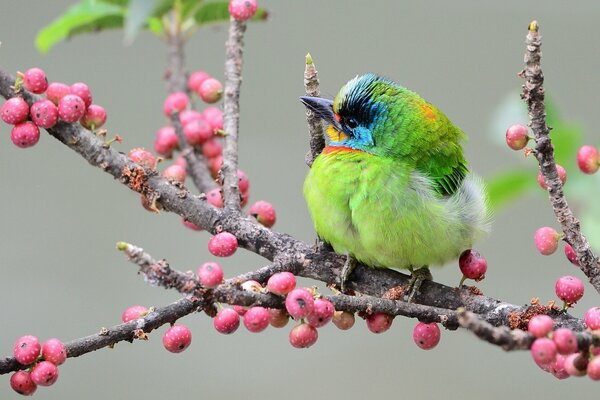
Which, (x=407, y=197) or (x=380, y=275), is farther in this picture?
(x=407, y=197)

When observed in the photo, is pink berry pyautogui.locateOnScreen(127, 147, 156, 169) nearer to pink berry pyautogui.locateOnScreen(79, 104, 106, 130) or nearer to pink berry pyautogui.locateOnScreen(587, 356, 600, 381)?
pink berry pyautogui.locateOnScreen(79, 104, 106, 130)

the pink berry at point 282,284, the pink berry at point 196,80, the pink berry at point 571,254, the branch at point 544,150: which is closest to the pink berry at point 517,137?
the branch at point 544,150

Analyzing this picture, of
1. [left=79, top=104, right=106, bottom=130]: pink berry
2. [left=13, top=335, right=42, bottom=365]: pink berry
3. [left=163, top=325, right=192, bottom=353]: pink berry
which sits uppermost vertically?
[left=79, top=104, right=106, bottom=130]: pink berry

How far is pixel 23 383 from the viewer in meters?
1.32

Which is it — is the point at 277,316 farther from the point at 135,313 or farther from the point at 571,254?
the point at 571,254

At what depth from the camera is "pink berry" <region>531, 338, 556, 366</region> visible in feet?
3.49

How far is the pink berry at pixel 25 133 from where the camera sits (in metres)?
1.60

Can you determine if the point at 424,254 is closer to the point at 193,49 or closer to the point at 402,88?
the point at 402,88

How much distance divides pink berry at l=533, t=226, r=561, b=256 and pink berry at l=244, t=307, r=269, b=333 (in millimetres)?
526

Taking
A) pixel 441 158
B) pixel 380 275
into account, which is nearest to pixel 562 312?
pixel 380 275

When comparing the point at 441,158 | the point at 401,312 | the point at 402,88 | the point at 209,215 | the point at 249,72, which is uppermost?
the point at 249,72

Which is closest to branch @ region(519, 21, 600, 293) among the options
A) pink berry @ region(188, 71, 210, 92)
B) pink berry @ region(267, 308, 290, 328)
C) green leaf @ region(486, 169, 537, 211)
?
pink berry @ region(267, 308, 290, 328)

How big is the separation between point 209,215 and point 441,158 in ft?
2.19

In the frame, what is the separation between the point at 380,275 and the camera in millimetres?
1774
